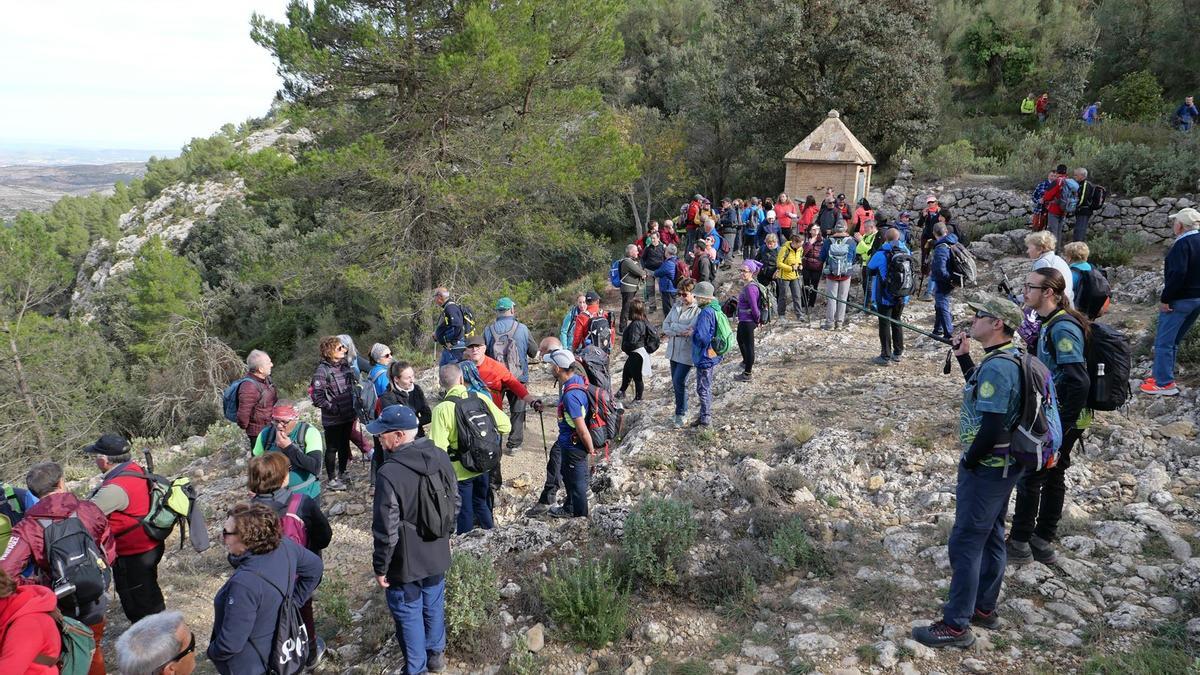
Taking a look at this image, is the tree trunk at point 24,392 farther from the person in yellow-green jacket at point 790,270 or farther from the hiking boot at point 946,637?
the hiking boot at point 946,637

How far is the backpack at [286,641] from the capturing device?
3.21m

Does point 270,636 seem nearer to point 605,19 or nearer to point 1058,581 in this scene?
point 1058,581

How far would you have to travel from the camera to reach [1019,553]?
172 inches

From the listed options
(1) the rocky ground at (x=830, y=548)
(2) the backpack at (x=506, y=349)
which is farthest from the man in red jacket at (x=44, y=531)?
(2) the backpack at (x=506, y=349)

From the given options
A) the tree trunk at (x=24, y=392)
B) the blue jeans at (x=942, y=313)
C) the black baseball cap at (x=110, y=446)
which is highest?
the blue jeans at (x=942, y=313)

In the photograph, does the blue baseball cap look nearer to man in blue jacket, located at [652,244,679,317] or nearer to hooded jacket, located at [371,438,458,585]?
hooded jacket, located at [371,438,458,585]

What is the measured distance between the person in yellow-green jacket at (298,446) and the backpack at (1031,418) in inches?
173

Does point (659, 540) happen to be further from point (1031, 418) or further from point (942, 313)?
point (942, 313)

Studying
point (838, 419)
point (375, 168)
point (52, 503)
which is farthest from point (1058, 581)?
point (375, 168)

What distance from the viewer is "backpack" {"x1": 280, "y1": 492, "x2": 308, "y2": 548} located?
3957mm

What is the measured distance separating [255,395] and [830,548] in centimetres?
526

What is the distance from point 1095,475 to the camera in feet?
18.4

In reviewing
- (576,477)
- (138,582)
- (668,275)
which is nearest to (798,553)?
(576,477)

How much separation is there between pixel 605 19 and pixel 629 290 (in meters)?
7.79
